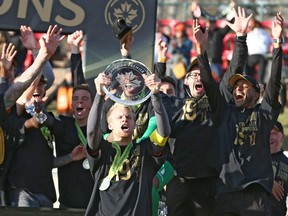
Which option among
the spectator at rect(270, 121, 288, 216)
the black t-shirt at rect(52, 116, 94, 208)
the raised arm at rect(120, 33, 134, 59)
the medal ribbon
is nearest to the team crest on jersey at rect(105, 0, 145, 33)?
the raised arm at rect(120, 33, 134, 59)

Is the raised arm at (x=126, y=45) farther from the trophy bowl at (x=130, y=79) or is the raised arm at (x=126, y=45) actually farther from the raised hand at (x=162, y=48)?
the trophy bowl at (x=130, y=79)

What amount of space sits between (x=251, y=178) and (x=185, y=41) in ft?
37.7

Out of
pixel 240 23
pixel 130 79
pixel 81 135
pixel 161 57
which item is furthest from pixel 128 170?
pixel 161 57

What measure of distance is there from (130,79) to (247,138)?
117 centimetres

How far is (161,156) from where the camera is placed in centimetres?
888

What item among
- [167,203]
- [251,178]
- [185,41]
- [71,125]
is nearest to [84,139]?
[71,125]

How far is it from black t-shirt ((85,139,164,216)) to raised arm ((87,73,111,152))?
19cm

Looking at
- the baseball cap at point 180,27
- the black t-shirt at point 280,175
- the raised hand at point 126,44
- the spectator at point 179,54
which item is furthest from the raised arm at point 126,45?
the baseball cap at point 180,27

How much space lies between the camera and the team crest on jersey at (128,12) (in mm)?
10852

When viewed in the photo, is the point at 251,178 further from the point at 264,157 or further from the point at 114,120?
the point at 114,120

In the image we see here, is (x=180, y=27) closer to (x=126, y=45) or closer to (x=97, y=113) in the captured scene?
(x=126, y=45)

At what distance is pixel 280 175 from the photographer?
1023 cm

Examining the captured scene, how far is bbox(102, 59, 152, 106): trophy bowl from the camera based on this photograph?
8891mm

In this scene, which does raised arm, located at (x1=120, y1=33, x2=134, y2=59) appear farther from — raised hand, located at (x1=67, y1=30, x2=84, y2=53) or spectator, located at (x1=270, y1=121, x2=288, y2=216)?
spectator, located at (x1=270, y1=121, x2=288, y2=216)
